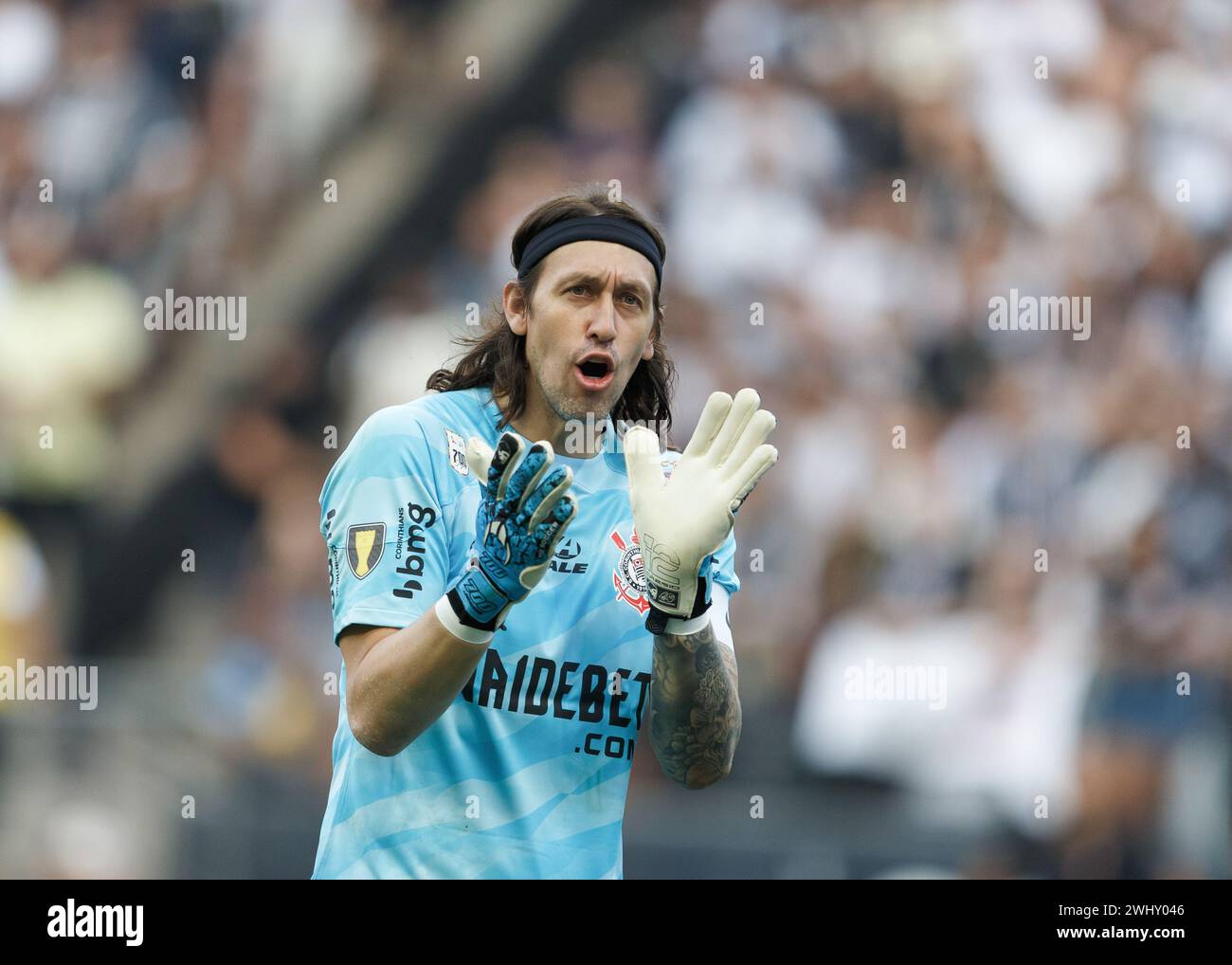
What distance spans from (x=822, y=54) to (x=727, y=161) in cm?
95

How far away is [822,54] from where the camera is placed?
33.9 feet

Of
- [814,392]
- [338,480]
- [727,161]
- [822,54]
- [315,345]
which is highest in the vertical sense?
[822,54]

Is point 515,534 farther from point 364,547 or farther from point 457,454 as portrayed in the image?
point 457,454

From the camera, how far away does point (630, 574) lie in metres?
Result: 4.09

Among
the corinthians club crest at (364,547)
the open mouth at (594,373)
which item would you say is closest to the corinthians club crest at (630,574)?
the open mouth at (594,373)

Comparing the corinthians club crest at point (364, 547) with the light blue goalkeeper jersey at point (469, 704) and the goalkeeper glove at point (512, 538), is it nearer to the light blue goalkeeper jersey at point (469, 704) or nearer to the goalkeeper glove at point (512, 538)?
the light blue goalkeeper jersey at point (469, 704)

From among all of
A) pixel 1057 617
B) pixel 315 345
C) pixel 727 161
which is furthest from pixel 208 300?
pixel 1057 617

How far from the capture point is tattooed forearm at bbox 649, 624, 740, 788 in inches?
152

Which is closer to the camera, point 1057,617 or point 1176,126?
point 1057,617

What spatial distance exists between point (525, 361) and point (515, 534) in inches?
35.9

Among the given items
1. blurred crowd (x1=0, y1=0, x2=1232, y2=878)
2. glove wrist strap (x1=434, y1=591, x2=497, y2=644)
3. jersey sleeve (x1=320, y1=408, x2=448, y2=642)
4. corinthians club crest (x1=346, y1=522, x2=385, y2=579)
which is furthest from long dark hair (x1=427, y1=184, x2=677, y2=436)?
blurred crowd (x1=0, y1=0, x2=1232, y2=878)

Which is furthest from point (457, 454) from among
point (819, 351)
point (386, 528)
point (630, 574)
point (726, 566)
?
point (819, 351)

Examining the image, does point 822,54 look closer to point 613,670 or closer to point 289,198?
point 289,198

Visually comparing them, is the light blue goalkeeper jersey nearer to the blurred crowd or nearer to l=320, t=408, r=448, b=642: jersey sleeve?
l=320, t=408, r=448, b=642: jersey sleeve
